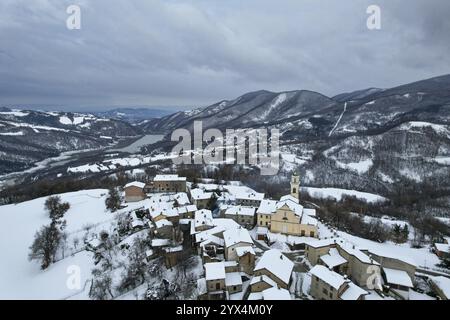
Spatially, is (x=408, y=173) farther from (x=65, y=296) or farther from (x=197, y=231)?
(x=65, y=296)

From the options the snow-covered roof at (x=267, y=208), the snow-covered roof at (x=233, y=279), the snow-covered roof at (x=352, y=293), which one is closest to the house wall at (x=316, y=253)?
the snow-covered roof at (x=352, y=293)

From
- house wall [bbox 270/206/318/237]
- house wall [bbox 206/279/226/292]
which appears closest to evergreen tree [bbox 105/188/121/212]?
house wall [bbox 270/206/318/237]

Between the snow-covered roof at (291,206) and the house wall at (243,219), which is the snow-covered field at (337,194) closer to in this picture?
the snow-covered roof at (291,206)

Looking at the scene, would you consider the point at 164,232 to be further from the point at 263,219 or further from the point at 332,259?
the point at 332,259

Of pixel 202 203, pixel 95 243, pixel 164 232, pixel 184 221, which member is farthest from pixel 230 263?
pixel 95 243

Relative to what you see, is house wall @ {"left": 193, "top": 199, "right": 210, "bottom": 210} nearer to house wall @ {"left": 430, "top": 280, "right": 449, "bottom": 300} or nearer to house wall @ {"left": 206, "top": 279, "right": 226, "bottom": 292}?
house wall @ {"left": 206, "top": 279, "right": 226, "bottom": 292}

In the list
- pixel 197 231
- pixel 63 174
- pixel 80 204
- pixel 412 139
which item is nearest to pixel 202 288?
pixel 197 231
